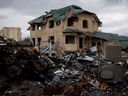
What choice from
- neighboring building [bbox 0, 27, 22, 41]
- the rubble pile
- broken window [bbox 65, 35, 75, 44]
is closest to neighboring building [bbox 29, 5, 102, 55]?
broken window [bbox 65, 35, 75, 44]

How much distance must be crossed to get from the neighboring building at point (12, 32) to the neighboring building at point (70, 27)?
5.47 m

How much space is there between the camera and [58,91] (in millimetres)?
15508

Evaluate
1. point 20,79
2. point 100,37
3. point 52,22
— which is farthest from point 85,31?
point 20,79

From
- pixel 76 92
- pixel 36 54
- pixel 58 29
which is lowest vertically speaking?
pixel 76 92

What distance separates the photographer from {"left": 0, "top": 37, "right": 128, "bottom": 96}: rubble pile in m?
15.7

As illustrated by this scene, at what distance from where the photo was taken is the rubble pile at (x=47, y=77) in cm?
1568

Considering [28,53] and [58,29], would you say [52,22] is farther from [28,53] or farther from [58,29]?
[28,53]

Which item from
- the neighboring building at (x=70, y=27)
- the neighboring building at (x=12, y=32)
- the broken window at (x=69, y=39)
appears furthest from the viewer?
the neighboring building at (x=12, y=32)

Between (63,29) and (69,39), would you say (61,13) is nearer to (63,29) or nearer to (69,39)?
(63,29)

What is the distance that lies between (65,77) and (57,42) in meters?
20.6

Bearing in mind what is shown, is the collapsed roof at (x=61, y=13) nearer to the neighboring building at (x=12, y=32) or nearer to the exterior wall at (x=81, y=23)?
the exterior wall at (x=81, y=23)

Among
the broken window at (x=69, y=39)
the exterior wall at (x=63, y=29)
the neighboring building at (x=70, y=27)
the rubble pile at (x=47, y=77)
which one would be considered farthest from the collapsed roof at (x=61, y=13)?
the rubble pile at (x=47, y=77)

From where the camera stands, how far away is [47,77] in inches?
700

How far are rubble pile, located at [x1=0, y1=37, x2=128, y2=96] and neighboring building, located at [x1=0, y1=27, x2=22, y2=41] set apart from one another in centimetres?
2453
